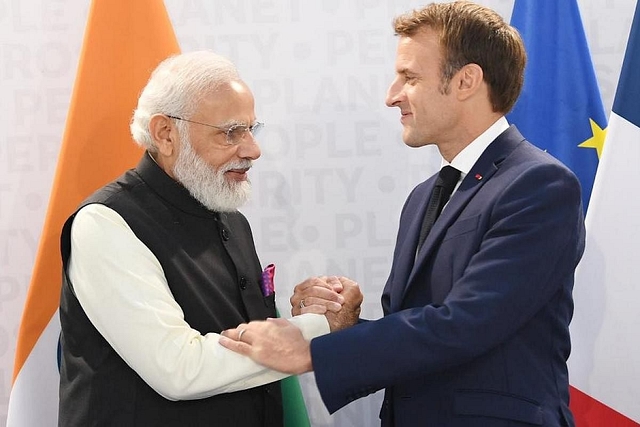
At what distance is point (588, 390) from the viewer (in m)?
2.91

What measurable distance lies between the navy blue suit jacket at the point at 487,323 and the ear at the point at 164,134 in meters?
0.73

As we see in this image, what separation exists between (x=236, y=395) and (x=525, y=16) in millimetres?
1857

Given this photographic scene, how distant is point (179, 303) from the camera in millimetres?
2213

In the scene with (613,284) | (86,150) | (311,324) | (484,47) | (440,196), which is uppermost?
(484,47)

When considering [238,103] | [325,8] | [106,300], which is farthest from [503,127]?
[325,8]

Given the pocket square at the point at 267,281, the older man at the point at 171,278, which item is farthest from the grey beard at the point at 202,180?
the pocket square at the point at 267,281

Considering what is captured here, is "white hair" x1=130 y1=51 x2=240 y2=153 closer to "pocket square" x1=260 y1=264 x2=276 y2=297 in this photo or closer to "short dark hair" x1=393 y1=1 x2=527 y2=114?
"pocket square" x1=260 y1=264 x2=276 y2=297

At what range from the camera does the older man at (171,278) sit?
2102mm

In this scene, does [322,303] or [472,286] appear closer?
[472,286]

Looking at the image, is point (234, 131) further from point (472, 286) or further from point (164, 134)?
point (472, 286)

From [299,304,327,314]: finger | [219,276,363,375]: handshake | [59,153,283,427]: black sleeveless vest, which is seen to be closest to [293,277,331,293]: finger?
[299,304,327,314]: finger

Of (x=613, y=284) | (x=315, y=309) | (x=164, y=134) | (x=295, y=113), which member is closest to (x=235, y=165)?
(x=164, y=134)

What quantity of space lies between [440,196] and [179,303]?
765mm

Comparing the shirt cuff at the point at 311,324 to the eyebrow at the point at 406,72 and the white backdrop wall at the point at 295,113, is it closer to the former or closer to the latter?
the eyebrow at the point at 406,72
